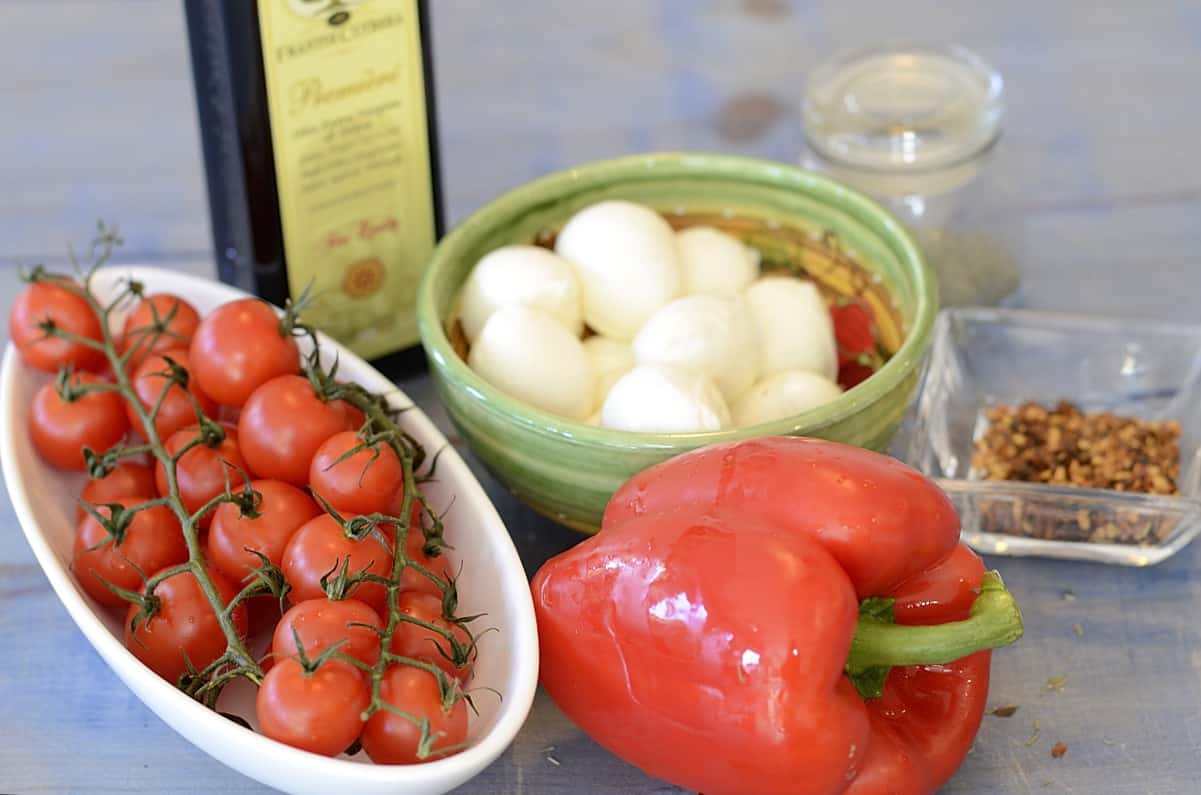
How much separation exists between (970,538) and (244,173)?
0.52 metres

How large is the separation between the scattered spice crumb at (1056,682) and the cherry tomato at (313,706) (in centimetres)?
40

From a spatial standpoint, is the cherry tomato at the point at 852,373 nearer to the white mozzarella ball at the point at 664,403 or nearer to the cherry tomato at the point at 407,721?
the white mozzarella ball at the point at 664,403

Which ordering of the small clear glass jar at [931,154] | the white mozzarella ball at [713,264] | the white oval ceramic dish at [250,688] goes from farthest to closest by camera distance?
the small clear glass jar at [931,154] → the white mozzarella ball at [713,264] → the white oval ceramic dish at [250,688]

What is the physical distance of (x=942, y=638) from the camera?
0.71 m

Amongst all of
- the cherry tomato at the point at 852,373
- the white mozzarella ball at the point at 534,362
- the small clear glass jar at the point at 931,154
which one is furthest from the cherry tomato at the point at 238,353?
the small clear glass jar at the point at 931,154

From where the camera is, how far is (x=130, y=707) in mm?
850

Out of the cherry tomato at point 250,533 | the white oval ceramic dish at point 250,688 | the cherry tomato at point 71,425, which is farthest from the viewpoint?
the cherry tomato at point 71,425

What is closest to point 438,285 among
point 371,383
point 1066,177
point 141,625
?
point 371,383

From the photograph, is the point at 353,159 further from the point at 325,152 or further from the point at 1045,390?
the point at 1045,390

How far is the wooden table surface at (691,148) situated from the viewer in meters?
0.82

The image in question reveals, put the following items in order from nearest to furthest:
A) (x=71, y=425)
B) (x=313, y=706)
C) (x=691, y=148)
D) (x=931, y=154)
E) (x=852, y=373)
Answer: (x=313, y=706)
(x=71, y=425)
(x=852, y=373)
(x=931, y=154)
(x=691, y=148)

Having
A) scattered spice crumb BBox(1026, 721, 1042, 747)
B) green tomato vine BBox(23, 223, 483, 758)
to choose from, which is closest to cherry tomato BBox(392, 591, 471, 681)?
green tomato vine BBox(23, 223, 483, 758)

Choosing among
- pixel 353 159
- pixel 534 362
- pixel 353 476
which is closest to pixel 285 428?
pixel 353 476

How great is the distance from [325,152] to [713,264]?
0.88 feet
